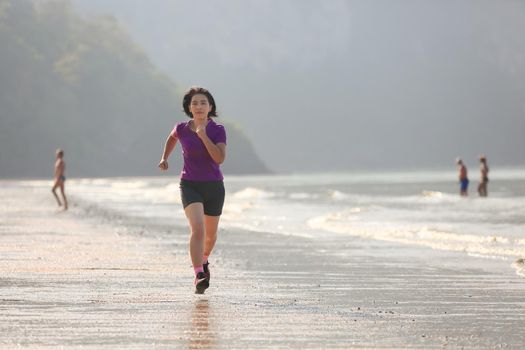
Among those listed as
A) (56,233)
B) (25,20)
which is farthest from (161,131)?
(56,233)

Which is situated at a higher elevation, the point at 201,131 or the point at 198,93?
the point at 198,93

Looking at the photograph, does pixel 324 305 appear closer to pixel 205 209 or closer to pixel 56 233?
pixel 205 209

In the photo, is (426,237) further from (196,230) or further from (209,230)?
(196,230)

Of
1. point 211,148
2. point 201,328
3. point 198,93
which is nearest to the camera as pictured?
point 201,328

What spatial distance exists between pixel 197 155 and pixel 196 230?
24.6 inches

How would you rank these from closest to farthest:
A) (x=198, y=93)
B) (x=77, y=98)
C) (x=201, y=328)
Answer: (x=201, y=328) < (x=198, y=93) < (x=77, y=98)

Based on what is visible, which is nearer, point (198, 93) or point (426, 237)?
point (198, 93)

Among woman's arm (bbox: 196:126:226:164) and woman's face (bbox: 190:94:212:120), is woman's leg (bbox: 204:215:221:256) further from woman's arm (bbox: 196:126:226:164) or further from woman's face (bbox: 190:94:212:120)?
woman's face (bbox: 190:94:212:120)

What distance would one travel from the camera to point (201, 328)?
7656 mm

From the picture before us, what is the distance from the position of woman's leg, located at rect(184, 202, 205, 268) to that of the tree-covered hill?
116042 mm


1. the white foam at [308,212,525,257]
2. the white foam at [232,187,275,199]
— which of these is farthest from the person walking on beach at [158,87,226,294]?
the white foam at [232,187,275,199]

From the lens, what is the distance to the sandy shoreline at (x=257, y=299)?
725cm

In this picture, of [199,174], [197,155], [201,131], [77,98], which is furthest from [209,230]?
[77,98]

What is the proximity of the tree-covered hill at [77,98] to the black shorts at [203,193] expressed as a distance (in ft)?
380
